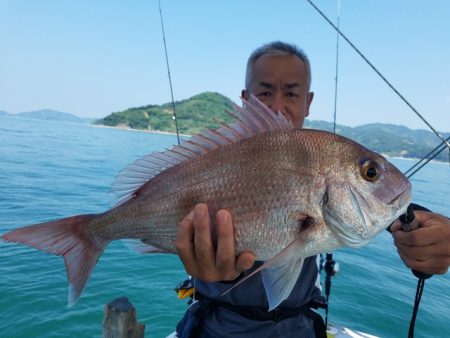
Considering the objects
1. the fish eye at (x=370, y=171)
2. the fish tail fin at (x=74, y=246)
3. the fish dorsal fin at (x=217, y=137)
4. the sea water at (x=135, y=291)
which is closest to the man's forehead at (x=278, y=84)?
the fish dorsal fin at (x=217, y=137)

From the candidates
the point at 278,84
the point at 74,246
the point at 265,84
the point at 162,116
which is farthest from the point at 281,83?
the point at 162,116

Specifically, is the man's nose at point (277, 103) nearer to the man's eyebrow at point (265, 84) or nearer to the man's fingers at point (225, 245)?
the man's eyebrow at point (265, 84)

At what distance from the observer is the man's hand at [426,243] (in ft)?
6.19

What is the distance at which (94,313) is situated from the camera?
6.91 meters

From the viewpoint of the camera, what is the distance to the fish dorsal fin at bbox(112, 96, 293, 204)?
2.02 metres

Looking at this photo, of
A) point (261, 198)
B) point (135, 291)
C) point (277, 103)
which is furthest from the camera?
point (135, 291)

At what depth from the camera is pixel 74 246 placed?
85.0 inches

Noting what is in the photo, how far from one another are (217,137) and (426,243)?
1411mm

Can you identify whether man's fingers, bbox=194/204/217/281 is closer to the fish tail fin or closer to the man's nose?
the fish tail fin

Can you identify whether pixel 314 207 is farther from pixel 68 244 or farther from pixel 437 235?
pixel 68 244

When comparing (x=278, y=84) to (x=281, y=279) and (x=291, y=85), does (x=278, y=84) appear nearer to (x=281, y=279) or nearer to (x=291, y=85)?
(x=291, y=85)

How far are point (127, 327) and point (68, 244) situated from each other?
1874 mm

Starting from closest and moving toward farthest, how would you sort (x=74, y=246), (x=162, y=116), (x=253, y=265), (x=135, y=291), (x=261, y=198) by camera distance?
(x=261, y=198) → (x=74, y=246) → (x=253, y=265) → (x=135, y=291) → (x=162, y=116)

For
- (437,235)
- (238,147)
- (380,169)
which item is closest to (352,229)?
(380,169)
